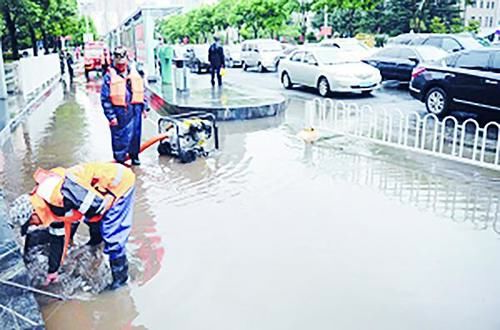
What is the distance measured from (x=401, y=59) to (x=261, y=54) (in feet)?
32.7

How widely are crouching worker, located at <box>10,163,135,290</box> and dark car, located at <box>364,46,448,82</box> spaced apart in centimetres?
1172

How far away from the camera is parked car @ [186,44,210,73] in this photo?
2569 centimetres

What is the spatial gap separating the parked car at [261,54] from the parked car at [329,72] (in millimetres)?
7496

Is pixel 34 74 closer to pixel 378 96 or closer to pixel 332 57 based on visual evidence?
pixel 332 57

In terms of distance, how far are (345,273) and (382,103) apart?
9.14 metres

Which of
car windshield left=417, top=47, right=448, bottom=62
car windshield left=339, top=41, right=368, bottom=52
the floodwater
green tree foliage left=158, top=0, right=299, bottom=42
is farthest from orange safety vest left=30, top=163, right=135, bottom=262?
green tree foliage left=158, top=0, right=299, bottom=42

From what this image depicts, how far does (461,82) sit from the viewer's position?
903 centimetres

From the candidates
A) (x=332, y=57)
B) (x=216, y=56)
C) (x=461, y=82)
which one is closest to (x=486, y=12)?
(x=332, y=57)

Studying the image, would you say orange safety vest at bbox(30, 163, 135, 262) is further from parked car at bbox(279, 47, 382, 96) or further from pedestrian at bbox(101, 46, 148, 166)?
parked car at bbox(279, 47, 382, 96)

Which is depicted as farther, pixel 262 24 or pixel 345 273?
pixel 262 24

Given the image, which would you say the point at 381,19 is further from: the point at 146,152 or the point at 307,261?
the point at 307,261

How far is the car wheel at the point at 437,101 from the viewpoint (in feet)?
31.3

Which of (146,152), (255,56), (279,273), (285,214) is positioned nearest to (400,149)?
(285,214)

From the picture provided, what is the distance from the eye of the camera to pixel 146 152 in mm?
8148
